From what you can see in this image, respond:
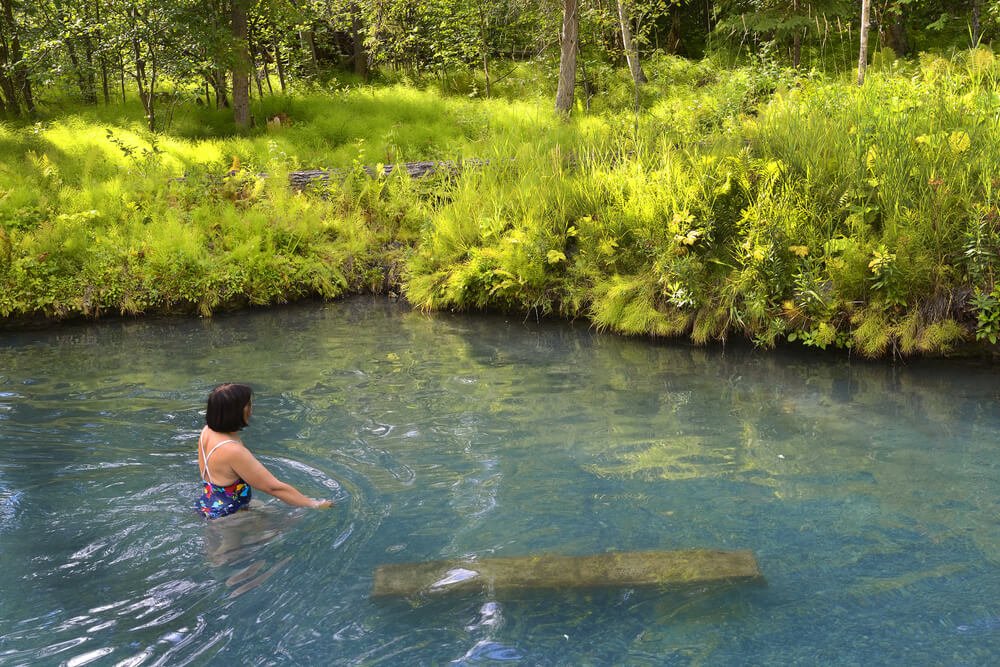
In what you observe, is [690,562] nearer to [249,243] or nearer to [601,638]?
[601,638]

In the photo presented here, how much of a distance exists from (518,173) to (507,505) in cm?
744

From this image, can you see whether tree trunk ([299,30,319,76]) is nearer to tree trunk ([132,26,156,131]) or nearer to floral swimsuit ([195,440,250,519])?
tree trunk ([132,26,156,131])

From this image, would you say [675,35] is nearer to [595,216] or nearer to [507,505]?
[595,216]

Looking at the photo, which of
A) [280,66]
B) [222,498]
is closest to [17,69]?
[280,66]

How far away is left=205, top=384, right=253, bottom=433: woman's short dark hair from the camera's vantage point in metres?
4.70

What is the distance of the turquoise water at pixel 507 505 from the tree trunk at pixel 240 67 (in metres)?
7.96

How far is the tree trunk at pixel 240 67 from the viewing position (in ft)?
49.6

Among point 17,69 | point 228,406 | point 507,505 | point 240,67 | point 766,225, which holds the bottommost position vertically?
point 507,505

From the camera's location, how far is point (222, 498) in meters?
4.93

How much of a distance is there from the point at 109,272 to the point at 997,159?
10914 mm

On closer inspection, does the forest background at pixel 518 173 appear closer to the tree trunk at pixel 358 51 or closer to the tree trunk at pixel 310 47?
the tree trunk at pixel 358 51

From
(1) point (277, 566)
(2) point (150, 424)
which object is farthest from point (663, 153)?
(1) point (277, 566)

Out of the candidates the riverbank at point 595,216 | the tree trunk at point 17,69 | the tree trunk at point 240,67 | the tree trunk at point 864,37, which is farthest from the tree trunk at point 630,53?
the tree trunk at point 17,69

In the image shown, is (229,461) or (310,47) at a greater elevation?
(310,47)
